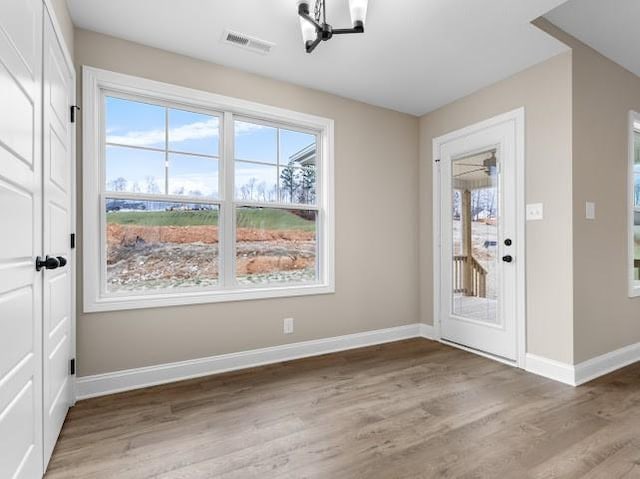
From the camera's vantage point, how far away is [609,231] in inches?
116

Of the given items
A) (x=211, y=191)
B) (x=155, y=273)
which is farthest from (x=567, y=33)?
(x=155, y=273)

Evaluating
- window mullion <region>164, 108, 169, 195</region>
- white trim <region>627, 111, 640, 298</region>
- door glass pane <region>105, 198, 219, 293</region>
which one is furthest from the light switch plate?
window mullion <region>164, 108, 169, 195</region>

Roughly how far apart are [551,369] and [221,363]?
8.70 feet

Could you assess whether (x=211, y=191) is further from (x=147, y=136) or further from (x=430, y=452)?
(x=430, y=452)

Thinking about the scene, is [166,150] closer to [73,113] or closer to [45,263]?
[73,113]

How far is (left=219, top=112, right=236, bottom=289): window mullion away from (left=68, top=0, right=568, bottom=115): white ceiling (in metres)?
0.59

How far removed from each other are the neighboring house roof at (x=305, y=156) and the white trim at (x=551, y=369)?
2.60 meters

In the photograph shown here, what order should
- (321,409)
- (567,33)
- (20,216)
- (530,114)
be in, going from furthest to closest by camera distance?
(530,114)
(567,33)
(321,409)
(20,216)

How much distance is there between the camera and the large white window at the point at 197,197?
2549 millimetres

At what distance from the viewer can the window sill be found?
2475 millimetres

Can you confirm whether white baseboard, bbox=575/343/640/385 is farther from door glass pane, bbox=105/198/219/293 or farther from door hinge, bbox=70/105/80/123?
door hinge, bbox=70/105/80/123

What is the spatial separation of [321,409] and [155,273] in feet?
5.38

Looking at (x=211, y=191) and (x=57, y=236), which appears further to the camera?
(x=211, y=191)

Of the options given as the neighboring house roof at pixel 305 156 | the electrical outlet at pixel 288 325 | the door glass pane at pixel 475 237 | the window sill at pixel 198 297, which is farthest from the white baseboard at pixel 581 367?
the neighboring house roof at pixel 305 156
